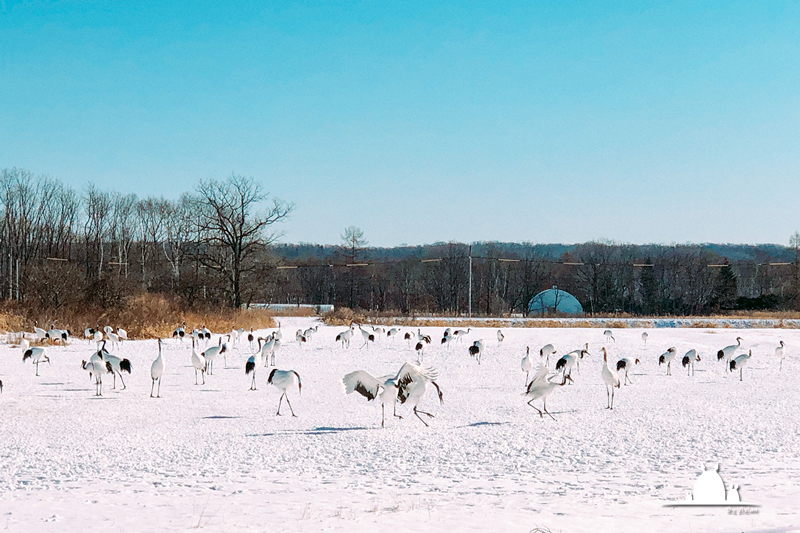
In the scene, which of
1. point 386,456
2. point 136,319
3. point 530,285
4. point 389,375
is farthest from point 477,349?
point 530,285

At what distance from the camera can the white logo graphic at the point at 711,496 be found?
621cm

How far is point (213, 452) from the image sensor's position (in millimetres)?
8641

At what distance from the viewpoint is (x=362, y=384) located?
10.6m

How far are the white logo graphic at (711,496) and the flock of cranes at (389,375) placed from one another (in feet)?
14.0

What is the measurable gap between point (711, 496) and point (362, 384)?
17.8 feet

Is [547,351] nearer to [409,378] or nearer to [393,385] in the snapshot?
[409,378]

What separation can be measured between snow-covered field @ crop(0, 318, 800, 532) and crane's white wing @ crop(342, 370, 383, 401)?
0.49 metres

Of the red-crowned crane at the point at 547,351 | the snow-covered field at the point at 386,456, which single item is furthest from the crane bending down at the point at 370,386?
the red-crowned crane at the point at 547,351

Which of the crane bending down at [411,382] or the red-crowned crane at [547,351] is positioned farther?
the red-crowned crane at [547,351]

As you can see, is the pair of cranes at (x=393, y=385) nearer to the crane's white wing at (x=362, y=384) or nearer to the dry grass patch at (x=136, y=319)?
the crane's white wing at (x=362, y=384)

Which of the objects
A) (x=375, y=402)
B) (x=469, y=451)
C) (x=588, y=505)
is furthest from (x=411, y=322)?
(x=588, y=505)

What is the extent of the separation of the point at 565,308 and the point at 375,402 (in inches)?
1995

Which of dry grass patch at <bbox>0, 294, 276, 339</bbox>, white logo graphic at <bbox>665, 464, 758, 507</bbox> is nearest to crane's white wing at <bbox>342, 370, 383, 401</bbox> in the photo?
white logo graphic at <bbox>665, 464, 758, 507</bbox>

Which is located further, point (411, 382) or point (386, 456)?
point (411, 382)
